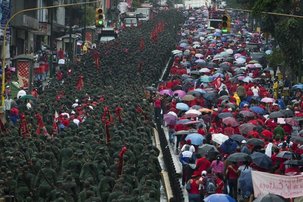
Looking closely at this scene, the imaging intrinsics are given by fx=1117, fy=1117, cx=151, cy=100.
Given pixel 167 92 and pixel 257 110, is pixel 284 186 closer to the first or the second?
pixel 257 110

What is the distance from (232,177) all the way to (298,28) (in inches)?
932

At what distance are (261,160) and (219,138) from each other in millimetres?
4517

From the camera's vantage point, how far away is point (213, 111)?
34.2 m

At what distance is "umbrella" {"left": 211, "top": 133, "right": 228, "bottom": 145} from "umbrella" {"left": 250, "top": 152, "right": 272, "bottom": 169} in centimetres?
398

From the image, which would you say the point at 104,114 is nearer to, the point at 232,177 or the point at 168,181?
the point at 168,181

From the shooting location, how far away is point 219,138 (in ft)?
89.7

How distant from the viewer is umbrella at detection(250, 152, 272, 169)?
22.8 m

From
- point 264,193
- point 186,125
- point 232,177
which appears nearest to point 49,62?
point 186,125

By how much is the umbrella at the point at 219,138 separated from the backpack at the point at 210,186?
5.56 m

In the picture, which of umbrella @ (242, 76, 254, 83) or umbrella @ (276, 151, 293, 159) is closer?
umbrella @ (276, 151, 293, 159)

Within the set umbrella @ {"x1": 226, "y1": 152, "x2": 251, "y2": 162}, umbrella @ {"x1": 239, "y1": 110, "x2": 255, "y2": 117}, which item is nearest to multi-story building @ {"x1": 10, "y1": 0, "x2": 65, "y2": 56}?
umbrella @ {"x1": 239, "y1": 110, "x2": 255, "y2": 117}

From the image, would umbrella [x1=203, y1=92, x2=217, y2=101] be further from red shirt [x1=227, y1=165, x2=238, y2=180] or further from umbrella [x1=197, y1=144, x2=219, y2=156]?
red shirt [x1=227, y1=165, x2=238, y2=180]

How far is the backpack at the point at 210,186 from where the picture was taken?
69.4ft

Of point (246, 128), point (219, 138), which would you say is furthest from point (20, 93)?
point (219, 138)
